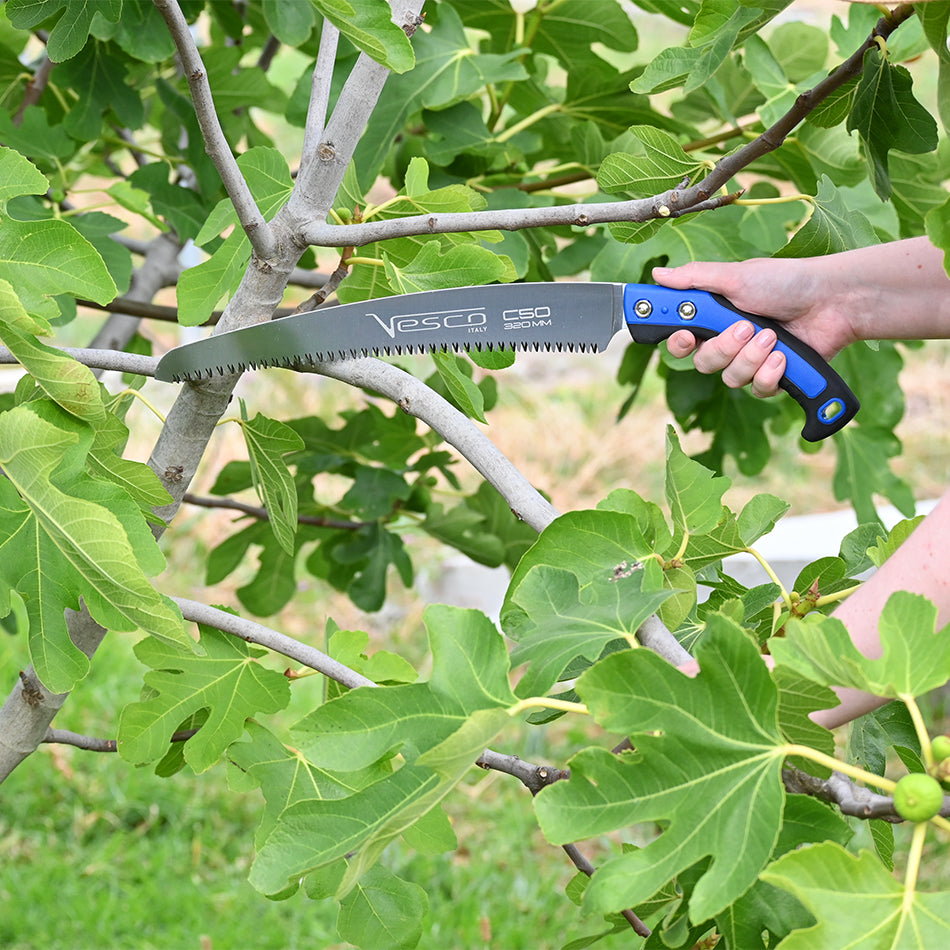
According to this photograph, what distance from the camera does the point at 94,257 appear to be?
74 centimetres

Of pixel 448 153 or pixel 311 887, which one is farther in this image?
pixel 448 153

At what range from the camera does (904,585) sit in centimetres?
59

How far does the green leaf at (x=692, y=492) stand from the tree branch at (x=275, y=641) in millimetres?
274

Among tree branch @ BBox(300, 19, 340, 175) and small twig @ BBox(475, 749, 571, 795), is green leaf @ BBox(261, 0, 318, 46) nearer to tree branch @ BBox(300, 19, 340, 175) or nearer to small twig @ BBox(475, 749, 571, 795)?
tree branch @ BBox(300, 19, 340, 175)

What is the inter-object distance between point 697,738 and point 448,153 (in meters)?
0.85

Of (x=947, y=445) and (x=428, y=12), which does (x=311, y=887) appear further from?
(x=947, y=445)

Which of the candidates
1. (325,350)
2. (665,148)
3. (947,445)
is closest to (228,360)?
(325,350)

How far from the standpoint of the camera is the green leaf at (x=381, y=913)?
81cm

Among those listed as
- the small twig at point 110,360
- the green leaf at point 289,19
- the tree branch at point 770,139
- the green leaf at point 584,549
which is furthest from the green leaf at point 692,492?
the green leaf at point 289,19

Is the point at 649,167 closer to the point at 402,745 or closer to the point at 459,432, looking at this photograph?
the point at 459,432

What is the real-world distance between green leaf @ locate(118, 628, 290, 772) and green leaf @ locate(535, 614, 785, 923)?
1.27ft

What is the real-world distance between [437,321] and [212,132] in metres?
0.22

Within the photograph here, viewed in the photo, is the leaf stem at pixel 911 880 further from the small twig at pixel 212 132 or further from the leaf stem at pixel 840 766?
the small twig at pixel 212 132

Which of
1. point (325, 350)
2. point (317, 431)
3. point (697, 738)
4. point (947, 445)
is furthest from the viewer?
point (947, 445)
